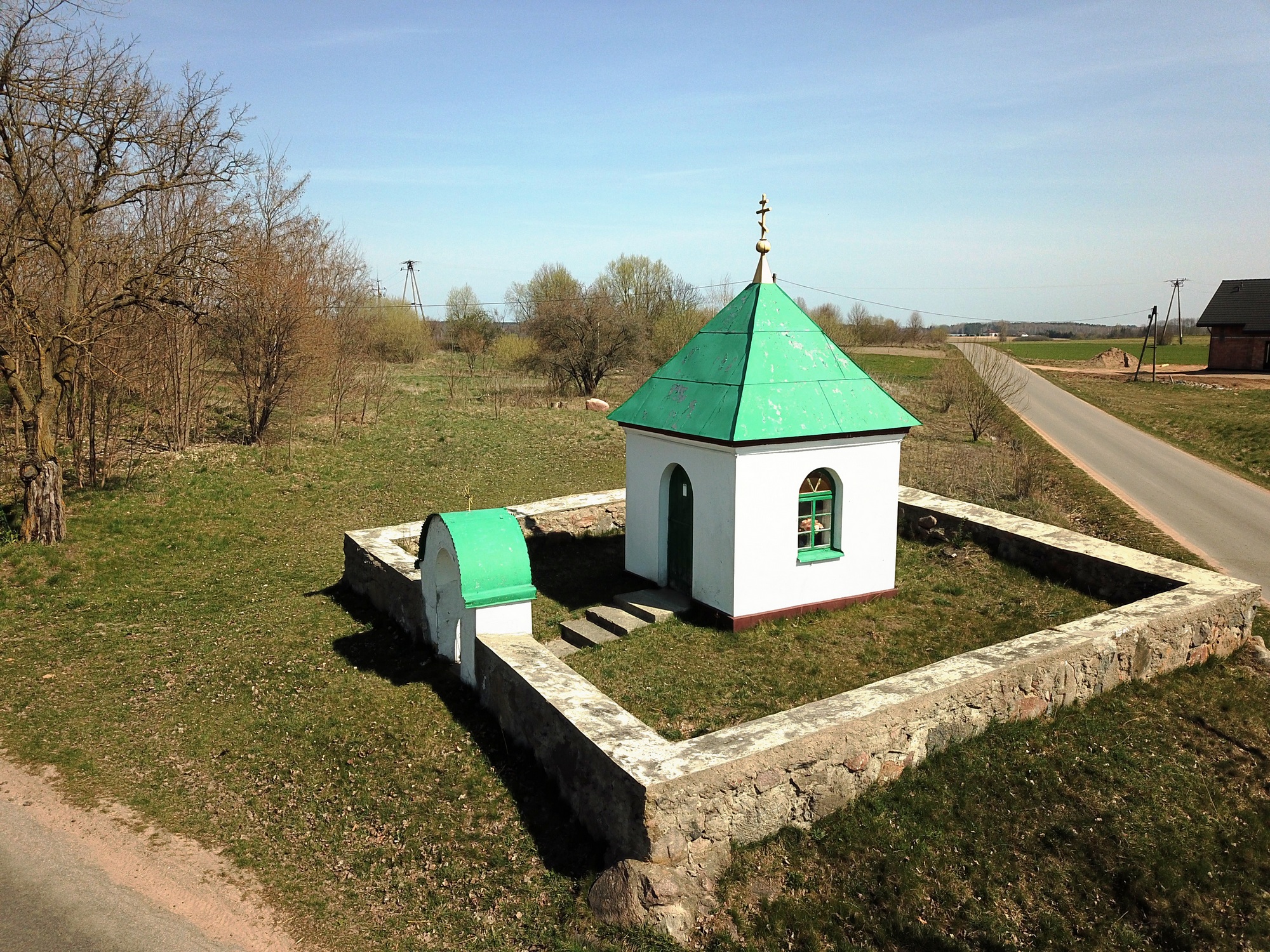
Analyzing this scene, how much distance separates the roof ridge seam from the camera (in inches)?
393

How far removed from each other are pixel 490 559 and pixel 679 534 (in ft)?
10.5

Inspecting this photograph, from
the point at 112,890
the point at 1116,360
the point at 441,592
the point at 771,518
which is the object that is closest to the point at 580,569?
the point at 441,592

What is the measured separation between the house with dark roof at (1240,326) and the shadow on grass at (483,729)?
5171cm

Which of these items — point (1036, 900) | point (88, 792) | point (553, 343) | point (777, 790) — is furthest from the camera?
point (553, 343)

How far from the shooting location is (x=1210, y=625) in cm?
949

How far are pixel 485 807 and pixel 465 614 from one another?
7.88 ft

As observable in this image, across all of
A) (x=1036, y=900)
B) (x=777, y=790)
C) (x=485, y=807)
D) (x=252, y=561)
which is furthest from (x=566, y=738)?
(x=252, y=561)

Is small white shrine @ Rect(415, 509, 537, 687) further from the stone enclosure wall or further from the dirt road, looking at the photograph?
the dirt road

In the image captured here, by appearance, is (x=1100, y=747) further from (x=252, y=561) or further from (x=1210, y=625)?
(x=252, y=561)

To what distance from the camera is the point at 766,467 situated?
10.1 metres

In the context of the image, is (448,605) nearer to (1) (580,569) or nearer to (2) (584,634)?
(2) (584,634)

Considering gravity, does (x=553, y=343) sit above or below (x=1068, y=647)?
A: above

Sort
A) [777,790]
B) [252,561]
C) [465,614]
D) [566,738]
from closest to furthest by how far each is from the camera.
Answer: [777,790] → [566,738] → [465,614] → [252,561]

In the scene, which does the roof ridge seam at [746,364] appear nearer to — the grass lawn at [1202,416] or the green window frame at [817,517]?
the green window frame at [817,517]
